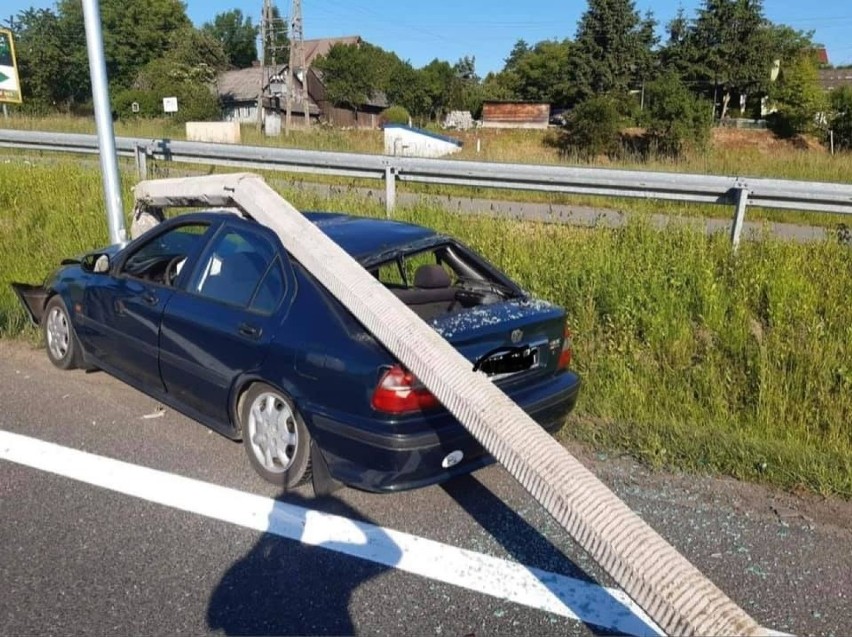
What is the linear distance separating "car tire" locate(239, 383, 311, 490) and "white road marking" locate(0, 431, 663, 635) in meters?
0.17

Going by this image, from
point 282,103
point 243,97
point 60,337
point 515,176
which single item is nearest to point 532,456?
point 60,337

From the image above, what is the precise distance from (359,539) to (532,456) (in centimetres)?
103

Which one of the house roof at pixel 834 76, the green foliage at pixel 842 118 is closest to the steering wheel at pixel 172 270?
the green foliage at pixel 842 118

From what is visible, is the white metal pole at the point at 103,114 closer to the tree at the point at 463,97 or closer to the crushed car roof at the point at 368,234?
the crushed car roof at the point at 368,234

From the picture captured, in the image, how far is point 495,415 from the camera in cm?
279

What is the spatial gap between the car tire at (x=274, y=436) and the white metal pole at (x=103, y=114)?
3924mm

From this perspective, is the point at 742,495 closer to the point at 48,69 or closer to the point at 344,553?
the point at 344,553

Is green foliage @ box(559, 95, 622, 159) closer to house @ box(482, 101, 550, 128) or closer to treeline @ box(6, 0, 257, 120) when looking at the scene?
house @ box(482, 101, 550, 128)

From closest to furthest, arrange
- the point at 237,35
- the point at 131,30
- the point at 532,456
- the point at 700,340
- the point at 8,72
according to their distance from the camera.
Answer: the point at 532,456 < the point at 700,340 < the point at 8,72 < the point at 131,30 < the point at 237,35

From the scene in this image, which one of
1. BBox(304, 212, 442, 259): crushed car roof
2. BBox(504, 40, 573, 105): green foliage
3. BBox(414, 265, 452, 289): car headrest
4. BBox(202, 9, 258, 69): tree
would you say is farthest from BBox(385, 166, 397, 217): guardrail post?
BBox(202, 9, 258, 69): tree

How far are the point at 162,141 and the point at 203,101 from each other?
45187mm

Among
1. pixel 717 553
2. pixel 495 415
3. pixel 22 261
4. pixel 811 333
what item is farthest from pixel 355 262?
pixel 22 261

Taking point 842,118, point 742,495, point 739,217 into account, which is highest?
point 842,118

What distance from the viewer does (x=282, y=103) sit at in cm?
5853
